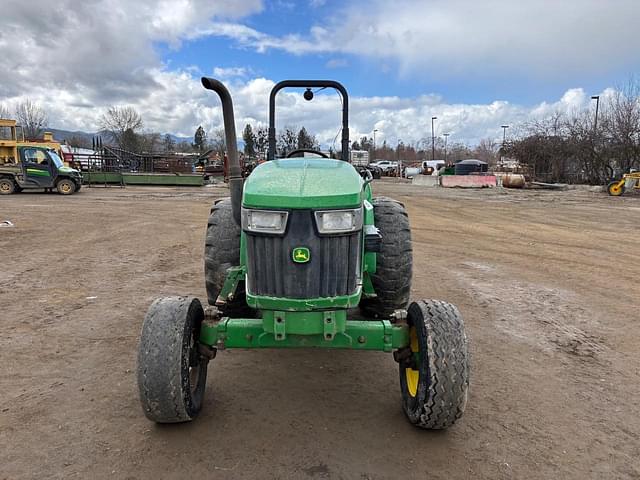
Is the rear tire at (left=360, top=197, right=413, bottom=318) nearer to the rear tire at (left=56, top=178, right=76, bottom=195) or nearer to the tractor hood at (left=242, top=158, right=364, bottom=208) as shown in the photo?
the tractor hood at (left=242, top=158, right=364, bottom=208)

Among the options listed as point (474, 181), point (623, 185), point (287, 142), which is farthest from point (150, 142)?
point (287, 142)

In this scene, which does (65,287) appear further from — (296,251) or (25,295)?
(296,251)

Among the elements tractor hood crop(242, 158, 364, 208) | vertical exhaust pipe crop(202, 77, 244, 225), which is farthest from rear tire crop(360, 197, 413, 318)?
vertical exhaust pipe crop(202, 77, 244, 225)

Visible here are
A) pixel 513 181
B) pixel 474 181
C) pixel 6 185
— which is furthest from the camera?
pixel 474 181

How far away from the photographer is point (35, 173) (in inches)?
814

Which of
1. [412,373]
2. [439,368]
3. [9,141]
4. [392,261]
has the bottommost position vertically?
[412,373]

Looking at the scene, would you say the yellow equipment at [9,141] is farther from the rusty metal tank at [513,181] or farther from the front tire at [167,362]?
the front tire at [167,362]

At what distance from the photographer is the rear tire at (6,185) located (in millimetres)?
20734

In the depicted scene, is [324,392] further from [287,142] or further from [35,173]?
[35,173]

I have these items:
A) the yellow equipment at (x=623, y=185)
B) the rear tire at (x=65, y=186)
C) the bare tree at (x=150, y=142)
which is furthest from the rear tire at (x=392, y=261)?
the bare tree at (x=150, y=142)

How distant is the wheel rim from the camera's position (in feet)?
10.3

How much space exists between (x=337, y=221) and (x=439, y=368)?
3.42ft

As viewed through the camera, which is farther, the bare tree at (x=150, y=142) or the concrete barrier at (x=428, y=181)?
the bare tree at (x=150, y=142)

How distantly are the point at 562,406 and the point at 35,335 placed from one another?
14.8 ft
